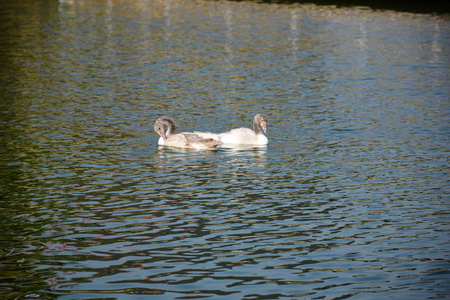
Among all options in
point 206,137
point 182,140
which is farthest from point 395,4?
point 206,137

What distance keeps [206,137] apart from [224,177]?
331 centimetres

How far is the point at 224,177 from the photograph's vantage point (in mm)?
21234

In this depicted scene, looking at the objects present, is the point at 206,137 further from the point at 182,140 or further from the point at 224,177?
the point at 224,177

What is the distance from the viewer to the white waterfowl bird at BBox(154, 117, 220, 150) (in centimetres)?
2436

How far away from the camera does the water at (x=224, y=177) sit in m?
14.0

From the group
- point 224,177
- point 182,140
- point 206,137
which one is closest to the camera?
point 224,177

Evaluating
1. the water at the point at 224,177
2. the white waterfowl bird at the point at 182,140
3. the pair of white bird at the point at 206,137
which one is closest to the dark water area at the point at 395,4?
the water at the point at 224,177

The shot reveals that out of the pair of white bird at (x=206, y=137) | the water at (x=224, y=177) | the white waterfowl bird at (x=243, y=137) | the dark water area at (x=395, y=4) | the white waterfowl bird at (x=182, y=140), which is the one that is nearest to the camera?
the water at (x=224, y=177)

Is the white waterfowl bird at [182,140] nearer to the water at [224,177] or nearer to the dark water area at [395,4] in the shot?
the water at [224,177]

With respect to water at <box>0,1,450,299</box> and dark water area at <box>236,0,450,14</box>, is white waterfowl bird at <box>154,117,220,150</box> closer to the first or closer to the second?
water at <box>0,1,450,299</box>

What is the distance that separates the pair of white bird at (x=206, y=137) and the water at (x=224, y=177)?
0.37 meters

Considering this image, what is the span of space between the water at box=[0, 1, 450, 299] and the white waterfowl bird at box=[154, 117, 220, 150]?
13.5 inches

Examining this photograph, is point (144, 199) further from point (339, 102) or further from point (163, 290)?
point (339, 102)

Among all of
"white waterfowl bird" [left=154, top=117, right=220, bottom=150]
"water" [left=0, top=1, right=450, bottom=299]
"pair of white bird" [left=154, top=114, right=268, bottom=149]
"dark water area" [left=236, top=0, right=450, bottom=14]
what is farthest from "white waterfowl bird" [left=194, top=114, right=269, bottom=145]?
"dark water area" [left=236, top=0, right=450, bottom=14]
